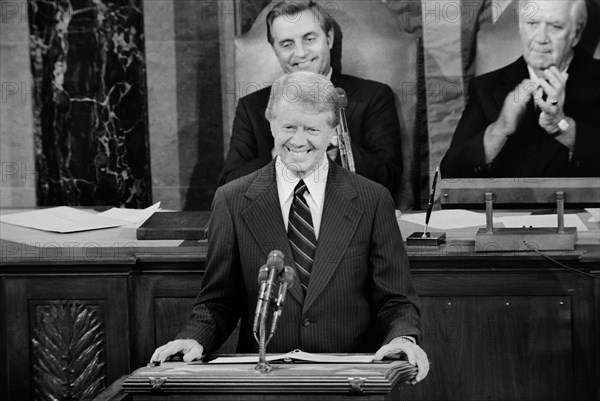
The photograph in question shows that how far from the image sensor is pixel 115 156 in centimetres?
727

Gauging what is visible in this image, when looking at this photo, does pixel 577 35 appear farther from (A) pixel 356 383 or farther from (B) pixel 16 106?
(A) pixel 356 383

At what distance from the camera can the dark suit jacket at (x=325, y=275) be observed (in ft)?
12.1

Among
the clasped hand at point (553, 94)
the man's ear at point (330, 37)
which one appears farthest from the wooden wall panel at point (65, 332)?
the clasped hand at point (553, 94)

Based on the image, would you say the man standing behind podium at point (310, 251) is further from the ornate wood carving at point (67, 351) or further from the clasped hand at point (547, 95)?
the clasped hand at point (547, 95)

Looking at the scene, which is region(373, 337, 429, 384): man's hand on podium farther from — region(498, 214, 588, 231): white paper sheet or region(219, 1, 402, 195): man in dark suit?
region(219, 1, 402, 195): man in dark suit

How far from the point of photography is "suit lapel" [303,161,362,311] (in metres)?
3.67

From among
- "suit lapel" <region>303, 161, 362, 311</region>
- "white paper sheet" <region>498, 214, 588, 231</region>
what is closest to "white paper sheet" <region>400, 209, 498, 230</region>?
"white paper sheet" <region>498, 214, 588, 231</region>

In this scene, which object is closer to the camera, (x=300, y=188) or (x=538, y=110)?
(x=300, y=188)

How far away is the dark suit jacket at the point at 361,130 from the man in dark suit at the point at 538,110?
1.32ft

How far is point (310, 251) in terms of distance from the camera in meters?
3.73

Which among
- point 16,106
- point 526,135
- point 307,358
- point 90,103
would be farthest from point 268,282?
point 16,106

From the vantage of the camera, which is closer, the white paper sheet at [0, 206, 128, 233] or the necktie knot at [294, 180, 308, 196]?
the necktie knot at [294, 180, 308, 196]

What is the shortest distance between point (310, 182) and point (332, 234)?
23 centimetres

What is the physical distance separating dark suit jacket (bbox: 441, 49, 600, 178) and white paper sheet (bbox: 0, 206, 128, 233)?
224cm
